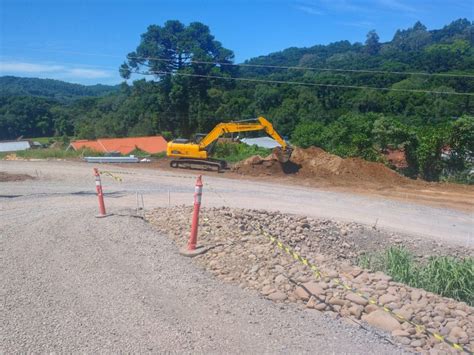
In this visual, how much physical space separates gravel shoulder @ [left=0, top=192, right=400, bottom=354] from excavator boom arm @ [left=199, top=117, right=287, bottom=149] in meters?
13.3

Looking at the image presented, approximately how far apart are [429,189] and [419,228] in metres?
6.46

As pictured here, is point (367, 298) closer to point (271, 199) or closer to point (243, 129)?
point (271, 199)

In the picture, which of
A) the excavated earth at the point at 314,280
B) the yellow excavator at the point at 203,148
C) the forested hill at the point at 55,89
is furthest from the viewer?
the forested hill at the point at 55,89

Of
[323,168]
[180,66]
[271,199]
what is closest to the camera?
[271,199]

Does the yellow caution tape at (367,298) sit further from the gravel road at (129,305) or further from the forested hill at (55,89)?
the forested hill at (55,89)

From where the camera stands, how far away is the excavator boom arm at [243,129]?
795 inches

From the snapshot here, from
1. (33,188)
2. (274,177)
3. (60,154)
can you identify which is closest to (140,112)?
(60,154)

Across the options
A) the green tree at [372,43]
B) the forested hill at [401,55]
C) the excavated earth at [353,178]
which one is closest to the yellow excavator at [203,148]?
the excavated earth at [353,178]

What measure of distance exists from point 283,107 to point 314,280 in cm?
6320

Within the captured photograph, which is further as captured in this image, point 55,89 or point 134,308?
point 55,89

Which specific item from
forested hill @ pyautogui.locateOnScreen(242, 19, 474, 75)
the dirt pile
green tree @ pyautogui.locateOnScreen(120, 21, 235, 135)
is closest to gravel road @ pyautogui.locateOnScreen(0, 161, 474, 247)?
the dirt pile

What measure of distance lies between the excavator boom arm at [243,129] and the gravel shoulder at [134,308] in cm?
1331

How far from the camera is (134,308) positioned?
16.5ft

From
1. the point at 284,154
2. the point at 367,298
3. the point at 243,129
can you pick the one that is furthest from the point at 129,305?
the point at 243,129
